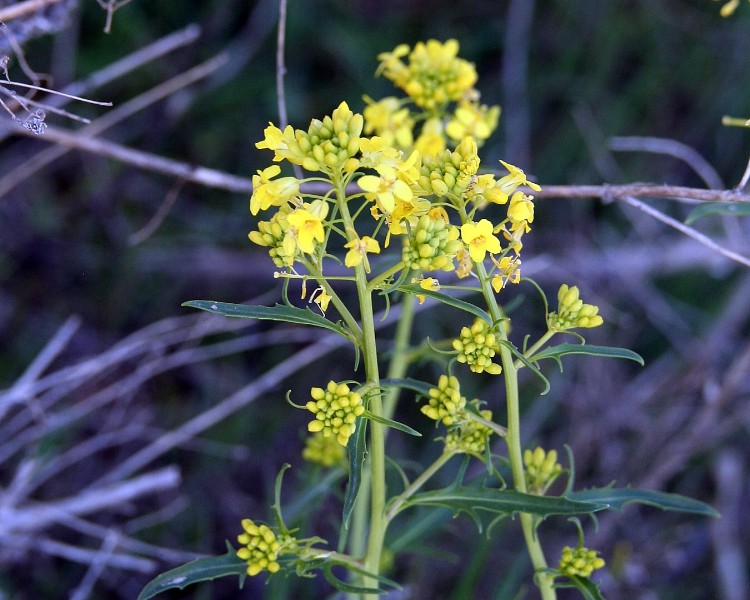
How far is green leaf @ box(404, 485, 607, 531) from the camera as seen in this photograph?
1734 mm

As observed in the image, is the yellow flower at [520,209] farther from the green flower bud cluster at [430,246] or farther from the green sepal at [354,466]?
the green sepal at [354,466]

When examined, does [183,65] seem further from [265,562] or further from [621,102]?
[265,562]

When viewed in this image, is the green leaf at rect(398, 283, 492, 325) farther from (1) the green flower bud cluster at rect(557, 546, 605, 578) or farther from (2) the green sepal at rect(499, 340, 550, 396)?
(1) the green flower bud cluster at rect(557, 546, 605, 578)

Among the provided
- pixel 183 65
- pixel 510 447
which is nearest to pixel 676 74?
pixel 183 65

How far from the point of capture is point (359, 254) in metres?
1.60

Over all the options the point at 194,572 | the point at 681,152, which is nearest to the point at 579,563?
the point at 194,572

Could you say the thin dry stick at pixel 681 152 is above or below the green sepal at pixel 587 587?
above

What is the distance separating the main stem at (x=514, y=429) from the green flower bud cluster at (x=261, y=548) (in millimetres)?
544

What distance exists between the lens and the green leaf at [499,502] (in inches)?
68.3

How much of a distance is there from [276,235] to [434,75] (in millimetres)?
1044

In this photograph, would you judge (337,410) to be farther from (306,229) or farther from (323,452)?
(323,452)

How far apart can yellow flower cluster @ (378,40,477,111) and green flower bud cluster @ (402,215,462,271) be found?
3.11 feet

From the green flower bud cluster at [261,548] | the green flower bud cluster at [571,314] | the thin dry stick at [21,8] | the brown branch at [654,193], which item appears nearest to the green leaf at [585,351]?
the green flower bud cluster at [571,314]

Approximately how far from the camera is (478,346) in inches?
67.9
